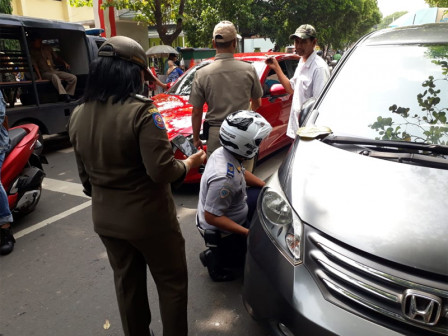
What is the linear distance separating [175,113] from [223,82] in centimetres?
174

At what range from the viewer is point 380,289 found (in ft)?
4.57

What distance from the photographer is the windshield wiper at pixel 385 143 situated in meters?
1.88

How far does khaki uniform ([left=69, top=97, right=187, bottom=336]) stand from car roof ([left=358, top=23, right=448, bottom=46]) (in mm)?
1832

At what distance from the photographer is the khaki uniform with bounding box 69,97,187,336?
5.35 ft

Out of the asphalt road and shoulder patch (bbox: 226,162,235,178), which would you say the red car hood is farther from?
shoulder patch (bbox: 226,162,235,178)

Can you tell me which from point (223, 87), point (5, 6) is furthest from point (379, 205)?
point (5, 6)

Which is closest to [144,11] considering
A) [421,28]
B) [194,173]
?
[194,173]

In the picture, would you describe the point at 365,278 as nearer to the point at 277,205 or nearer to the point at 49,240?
the point at 277,205

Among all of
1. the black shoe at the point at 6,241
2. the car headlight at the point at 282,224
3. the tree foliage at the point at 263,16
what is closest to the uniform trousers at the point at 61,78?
the black shoe at the point at 6,241

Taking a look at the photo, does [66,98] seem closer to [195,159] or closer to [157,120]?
[195,159]

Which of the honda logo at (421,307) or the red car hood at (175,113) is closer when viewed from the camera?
the honda logo at (421,307)

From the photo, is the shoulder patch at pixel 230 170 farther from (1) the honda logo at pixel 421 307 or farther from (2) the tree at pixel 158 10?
(2) the tree at pixel 158 10

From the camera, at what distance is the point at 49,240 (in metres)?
Answer: 3.66

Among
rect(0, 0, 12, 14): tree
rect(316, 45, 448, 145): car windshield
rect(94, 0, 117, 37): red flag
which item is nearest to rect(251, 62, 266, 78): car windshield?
rect(316, 45, 448, 145): car windshield
